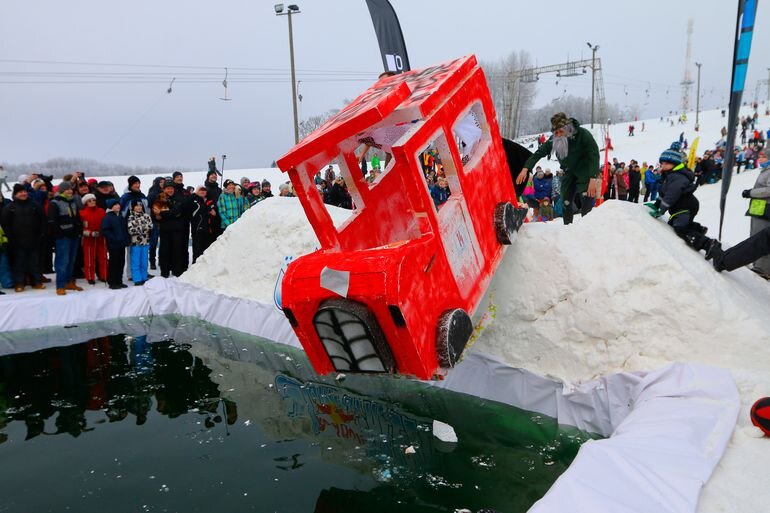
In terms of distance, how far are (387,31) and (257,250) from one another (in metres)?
5.47

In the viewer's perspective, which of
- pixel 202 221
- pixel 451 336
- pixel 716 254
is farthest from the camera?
pixel 202 221

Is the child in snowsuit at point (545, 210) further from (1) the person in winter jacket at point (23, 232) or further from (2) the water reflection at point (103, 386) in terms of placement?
(1) the person in winter jacket at point (23, 232)

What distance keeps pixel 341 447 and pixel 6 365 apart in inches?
184

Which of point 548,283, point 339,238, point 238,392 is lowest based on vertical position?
point 238,392

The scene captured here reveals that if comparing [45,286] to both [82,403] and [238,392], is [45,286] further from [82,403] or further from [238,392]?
[238,392]

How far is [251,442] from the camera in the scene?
4629 mm

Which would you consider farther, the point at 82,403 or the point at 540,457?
the point at 82,403

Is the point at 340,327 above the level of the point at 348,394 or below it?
above

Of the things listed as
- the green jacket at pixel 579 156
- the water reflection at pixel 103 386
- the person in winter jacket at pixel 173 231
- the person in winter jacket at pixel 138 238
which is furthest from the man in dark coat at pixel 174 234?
the green jacket at pixel 579 156

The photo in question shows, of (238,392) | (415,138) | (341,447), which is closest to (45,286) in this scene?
(238,392)

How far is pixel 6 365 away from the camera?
21.5ft

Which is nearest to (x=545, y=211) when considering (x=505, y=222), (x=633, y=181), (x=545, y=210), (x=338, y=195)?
(x=545, y=210)

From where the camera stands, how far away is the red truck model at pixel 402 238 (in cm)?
385

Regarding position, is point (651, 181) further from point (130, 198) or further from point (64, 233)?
point (64, 233)
